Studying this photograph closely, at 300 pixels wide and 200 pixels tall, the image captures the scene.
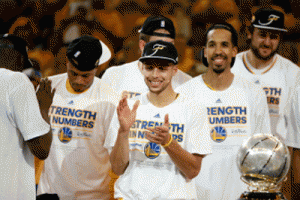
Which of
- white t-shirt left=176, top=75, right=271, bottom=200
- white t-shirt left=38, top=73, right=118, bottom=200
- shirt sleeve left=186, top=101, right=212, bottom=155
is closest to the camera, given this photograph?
shirt sleeve left=186, top=101, right=212, bottom=155

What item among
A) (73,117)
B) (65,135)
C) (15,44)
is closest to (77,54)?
(73,117)

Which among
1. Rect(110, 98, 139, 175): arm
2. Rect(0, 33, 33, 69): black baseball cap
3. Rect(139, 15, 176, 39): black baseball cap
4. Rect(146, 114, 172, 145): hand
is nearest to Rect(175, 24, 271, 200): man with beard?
Rect(139, 15, 176, 39): black baseball cap

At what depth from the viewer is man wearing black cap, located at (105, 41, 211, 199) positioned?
2.82 meters

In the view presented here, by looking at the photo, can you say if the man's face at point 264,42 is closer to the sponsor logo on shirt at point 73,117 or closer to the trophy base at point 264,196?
the sponsor logo on shirt at point 73,117

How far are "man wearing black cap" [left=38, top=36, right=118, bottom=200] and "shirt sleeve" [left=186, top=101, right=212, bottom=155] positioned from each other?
3.49 feet

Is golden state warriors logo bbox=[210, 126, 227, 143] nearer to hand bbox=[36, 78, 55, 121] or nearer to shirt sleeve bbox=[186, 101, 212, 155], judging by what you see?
shirt sleeve bbox=[186, 101, 212, 155]

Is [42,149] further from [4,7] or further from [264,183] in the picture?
[4,7]

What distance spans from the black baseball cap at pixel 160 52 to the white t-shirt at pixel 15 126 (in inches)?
35.8

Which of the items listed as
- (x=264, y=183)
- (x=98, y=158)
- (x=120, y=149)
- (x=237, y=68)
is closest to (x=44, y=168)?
(x=98, y=158)

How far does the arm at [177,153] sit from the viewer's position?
2.63 metres

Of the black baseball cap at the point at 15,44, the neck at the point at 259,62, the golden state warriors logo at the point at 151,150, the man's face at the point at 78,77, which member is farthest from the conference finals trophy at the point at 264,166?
the neck at the point at 259,62

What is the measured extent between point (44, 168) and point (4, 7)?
2.79 m

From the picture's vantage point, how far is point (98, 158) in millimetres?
3885

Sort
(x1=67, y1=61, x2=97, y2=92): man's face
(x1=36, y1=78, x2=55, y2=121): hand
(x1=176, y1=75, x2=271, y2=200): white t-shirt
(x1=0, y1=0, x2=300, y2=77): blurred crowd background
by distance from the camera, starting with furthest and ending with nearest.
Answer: (x1=0, y1=0, x2=300, y2=77): blurred crowd background → (x1=67, y1=61, x2=97, y2=92): man's face → (x1=176, y1=75, x2=271, y2=200): white t-shirt → (x1=36, y1=78, x2=55, y2=121): hand
